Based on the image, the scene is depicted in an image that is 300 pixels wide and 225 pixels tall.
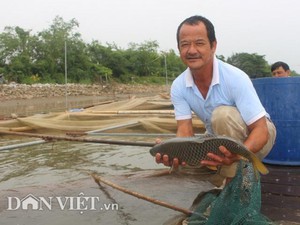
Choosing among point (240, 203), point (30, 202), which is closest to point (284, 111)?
point (240, 203)

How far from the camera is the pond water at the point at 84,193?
117 inches

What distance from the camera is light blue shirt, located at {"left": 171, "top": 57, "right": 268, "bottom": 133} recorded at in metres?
2.35

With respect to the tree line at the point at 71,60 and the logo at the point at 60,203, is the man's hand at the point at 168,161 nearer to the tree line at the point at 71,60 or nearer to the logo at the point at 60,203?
the logo at the point at 60,203

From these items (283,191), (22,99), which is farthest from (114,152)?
(22,99)

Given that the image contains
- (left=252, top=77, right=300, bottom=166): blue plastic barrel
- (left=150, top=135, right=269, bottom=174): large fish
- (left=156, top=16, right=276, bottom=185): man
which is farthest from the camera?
(left=252, top=77, right=300, bottom=166): blue plastic barrel

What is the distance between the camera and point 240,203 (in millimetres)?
2229

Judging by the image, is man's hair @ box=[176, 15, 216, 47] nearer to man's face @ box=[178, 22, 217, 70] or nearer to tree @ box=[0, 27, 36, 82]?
man's face @ box=[178, 22, 217, 70]

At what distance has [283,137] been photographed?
346 cm

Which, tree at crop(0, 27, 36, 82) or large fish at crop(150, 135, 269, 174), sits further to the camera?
tree at crop(0, 27, 36, 82)

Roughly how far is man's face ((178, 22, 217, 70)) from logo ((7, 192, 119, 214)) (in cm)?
150

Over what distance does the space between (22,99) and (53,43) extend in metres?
11.9

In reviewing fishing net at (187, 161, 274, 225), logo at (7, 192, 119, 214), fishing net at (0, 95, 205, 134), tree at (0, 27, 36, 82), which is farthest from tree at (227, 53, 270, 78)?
fishing net at (187, 161, 274, 225)

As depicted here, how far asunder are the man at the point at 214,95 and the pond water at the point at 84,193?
2.89 feet

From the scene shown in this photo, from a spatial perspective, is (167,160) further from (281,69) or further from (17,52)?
(17,52)
